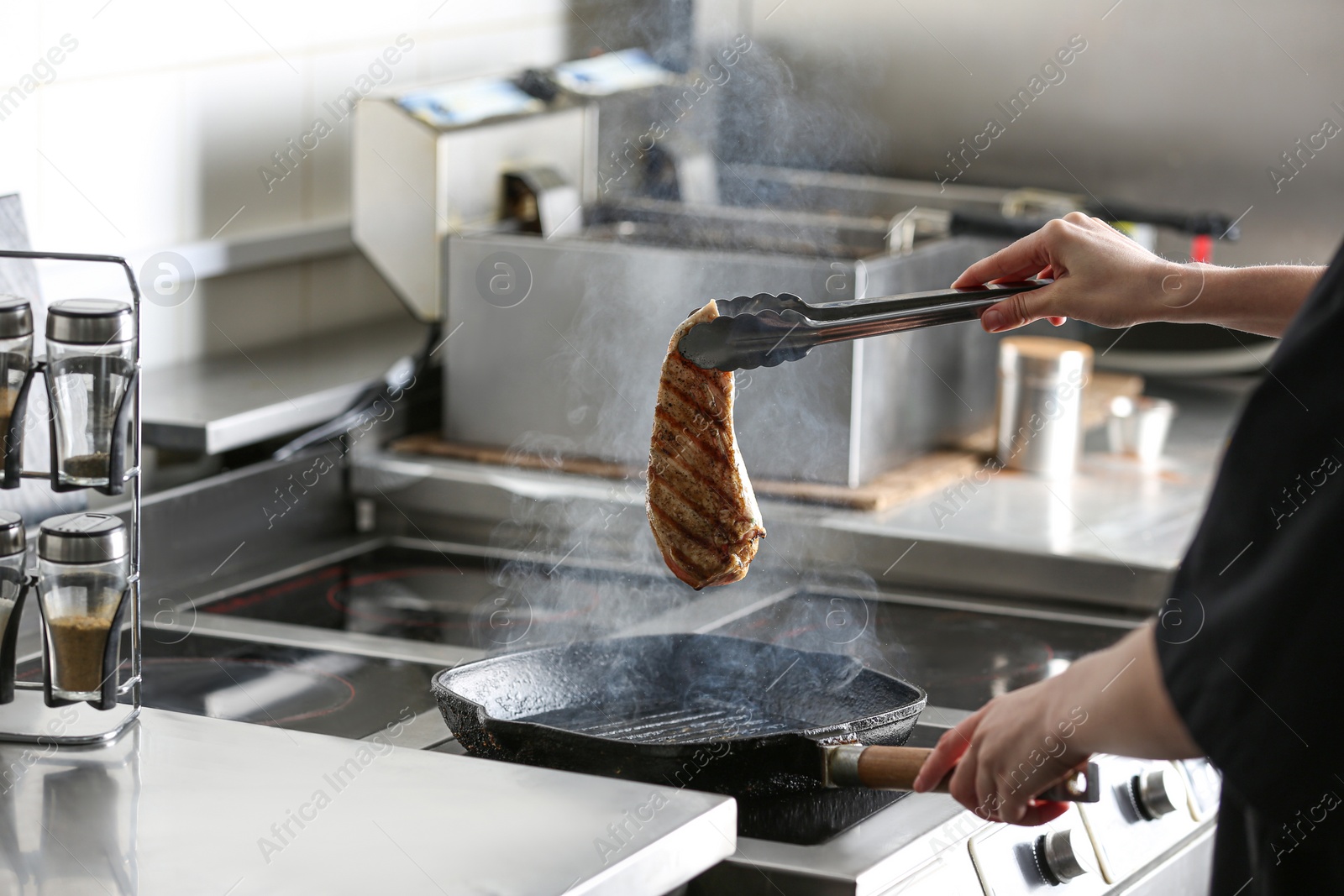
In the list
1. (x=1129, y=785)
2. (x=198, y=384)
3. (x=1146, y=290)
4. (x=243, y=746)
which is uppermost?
(x=1146, y=290)

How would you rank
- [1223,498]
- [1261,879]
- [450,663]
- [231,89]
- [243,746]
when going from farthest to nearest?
[231,89], [450,663], [243,746], [1261,879], [1223,498]

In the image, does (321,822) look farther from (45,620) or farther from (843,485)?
(843,485)

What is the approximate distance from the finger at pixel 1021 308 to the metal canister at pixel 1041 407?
0.87 m

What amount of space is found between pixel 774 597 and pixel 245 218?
0.95 m

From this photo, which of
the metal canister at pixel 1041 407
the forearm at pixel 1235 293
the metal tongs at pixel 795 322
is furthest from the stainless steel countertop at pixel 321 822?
the metal canister at pixel 1041 407

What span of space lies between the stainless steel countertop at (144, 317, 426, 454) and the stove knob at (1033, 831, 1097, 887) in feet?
3.46

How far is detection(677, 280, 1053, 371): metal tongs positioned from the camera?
1.27 metres

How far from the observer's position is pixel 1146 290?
4.52ft

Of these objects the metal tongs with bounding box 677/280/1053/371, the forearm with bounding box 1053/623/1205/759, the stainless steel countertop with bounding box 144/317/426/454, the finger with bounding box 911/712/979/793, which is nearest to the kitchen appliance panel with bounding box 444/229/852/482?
the stainless steel countertop with bounding box 144/317/426/454

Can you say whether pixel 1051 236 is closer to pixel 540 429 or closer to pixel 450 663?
pixel 450 663

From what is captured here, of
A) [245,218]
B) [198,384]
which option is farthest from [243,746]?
[245,218]

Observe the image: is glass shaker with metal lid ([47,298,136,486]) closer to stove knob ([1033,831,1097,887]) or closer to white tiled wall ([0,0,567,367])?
white tiled wall ([0,0,567,367])

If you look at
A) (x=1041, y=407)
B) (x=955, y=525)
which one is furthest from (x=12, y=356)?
(x=1041, y=407)

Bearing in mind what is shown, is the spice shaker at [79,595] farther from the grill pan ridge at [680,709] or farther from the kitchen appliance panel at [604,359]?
the kitchen appliance panel at [604,359]
